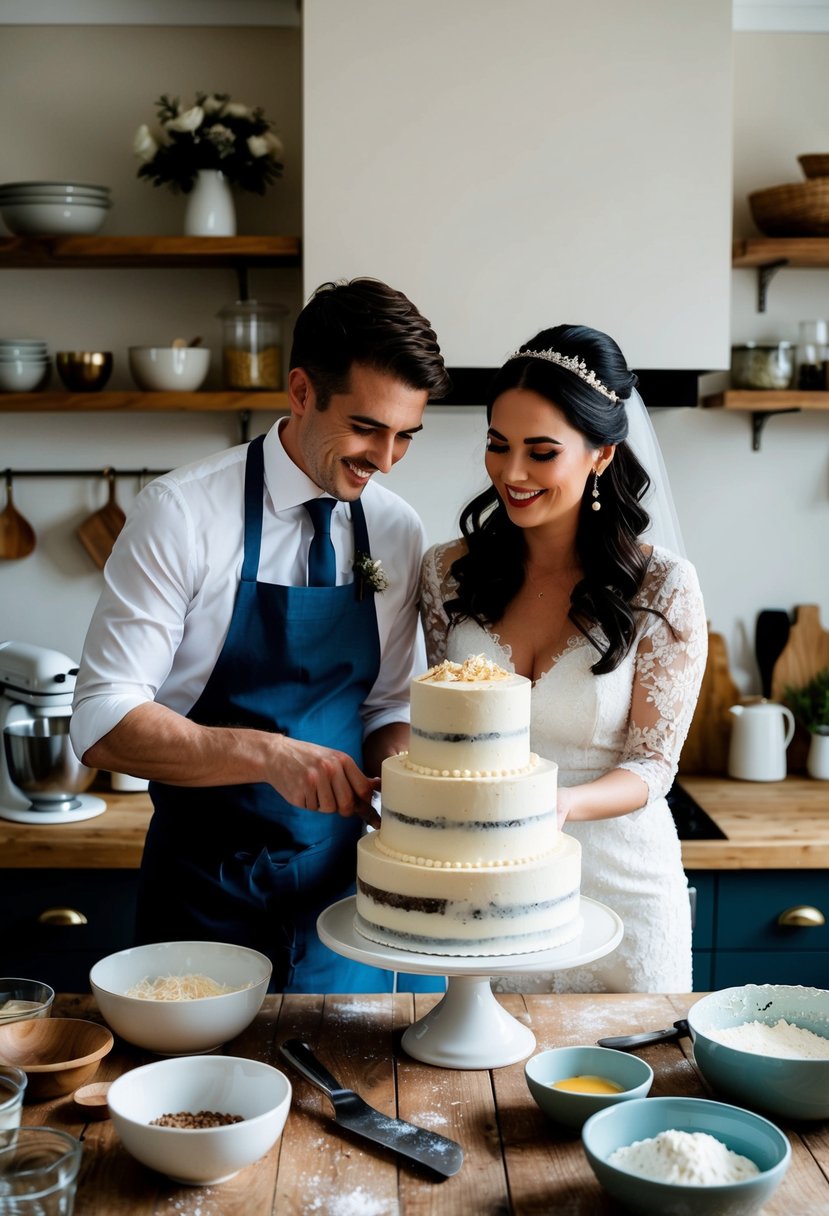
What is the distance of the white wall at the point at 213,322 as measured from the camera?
3.42 meters

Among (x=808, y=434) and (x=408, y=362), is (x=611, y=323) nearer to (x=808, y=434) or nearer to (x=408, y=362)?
(x=808, y=434)

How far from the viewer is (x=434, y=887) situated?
5.15 ft

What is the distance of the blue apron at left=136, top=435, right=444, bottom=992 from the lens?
2.09 m

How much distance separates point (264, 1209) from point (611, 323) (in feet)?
7.60

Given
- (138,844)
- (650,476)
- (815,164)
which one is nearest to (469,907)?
(650,476)

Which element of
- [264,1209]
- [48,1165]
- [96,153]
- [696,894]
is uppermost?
[96,153]

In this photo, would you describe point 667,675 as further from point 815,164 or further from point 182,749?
point 815,164

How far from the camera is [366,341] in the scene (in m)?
1.98

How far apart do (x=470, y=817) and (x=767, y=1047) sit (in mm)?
445

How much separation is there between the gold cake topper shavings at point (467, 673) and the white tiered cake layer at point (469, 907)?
0.79ft

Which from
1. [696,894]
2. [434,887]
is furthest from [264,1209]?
[696,894]

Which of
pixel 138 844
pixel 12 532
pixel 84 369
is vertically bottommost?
pixel 138 844

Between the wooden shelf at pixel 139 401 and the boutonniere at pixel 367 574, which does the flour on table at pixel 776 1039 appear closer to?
the boutonniere at pixel 367 574

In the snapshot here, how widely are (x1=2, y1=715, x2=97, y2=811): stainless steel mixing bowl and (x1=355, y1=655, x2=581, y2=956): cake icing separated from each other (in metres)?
1.65
